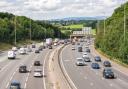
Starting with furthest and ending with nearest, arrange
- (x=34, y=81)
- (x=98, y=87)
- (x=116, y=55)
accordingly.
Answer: (x=116, y=55)
(x=34, y=81)
(x=98, y=87)

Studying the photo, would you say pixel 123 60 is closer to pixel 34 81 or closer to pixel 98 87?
pixel 34 81

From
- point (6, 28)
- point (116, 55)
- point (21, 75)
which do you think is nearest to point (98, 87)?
point (21, 75)

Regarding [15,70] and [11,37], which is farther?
[11,37]

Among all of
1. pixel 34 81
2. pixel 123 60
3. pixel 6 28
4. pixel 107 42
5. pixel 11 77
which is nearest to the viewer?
pixel 34 81

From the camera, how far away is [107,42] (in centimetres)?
12044

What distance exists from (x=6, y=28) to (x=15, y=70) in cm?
9409

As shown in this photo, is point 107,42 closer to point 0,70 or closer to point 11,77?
point 0,70

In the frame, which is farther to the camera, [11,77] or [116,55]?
[116,55]

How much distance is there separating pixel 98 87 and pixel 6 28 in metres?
122

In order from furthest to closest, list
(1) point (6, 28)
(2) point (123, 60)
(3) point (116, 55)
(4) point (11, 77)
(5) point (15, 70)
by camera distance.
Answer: (1) point (6, 28) < (3) point (116, 55) < (2) point (123, 60) < (5) point (15, 70) < (4) point (11, 77)

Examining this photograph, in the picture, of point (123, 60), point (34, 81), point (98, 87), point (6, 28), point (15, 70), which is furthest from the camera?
point (6, 28)

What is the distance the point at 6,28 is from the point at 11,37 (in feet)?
16.1

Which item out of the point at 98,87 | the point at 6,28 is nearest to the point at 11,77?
the point at 98,87

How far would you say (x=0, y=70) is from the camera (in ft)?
253
